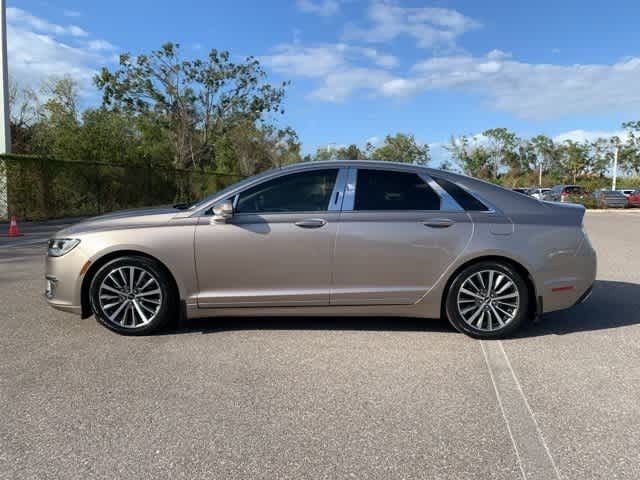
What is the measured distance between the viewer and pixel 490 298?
4.31 meters

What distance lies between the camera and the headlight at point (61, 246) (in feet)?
14.1

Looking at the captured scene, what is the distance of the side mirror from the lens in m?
4.19

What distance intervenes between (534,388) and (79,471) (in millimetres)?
2831

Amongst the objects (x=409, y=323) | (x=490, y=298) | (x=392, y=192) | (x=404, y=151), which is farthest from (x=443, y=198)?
(x=404, y=151)

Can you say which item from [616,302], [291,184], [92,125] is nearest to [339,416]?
[291,184]

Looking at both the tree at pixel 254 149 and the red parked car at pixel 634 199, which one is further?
the tree at pixel 254 149

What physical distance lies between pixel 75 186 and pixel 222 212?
15.9m

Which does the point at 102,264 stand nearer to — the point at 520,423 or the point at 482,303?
the point at 482,303

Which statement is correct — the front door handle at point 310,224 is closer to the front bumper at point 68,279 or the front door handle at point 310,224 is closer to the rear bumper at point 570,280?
the front bumper at point 68,279

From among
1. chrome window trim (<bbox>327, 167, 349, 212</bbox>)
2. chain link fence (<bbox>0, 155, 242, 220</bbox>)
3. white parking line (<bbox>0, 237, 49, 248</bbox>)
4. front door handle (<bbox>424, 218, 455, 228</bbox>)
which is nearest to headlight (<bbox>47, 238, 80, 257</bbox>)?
chrome window trim (<bbox>327, 167, 349, 212</bbox>)

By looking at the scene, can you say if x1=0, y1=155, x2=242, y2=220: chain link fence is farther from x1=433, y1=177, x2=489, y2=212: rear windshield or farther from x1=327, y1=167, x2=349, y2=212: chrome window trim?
x1=433, y1=177, x2=489, y2=212: rear windshield

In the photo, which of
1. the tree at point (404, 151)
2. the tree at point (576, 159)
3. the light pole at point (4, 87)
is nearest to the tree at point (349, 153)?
the tree at point (404, 151)

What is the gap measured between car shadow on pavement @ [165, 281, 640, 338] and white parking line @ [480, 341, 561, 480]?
0.90 metres

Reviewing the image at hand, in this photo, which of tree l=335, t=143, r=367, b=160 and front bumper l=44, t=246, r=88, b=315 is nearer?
front bumper l=44, t=246, r=88, b=315
